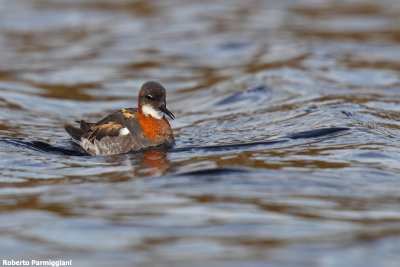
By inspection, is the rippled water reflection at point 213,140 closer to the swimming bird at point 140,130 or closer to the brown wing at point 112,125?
the swimming bird at point 140,130

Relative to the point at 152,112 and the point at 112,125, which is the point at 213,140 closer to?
the point at 152,112

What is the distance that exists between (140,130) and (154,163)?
1076mm

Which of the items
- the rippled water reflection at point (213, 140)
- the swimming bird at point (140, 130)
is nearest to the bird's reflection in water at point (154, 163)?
the rippled water reflection at point (213, 140)

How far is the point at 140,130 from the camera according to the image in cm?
1004

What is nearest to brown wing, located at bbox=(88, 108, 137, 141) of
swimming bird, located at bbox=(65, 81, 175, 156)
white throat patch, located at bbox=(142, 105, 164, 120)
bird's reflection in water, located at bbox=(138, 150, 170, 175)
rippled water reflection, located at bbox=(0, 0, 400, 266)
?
swimming bird, located at bbox=(65, 81, 175, 156)

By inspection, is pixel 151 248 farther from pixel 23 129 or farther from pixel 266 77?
pixel 266 77

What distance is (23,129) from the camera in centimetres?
1186

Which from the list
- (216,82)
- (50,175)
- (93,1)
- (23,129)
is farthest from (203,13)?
(50,175)

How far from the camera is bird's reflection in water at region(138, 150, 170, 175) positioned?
8.55m

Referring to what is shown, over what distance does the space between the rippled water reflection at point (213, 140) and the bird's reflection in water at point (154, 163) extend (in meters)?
0.03

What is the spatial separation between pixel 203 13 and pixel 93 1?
469 cm

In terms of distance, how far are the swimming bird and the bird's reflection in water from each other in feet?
0.85

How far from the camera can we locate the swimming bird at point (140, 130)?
998 centimetres

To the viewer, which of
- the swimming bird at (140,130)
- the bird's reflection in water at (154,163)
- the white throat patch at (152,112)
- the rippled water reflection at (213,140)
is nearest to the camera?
the rippled water reflection at (213,140)
